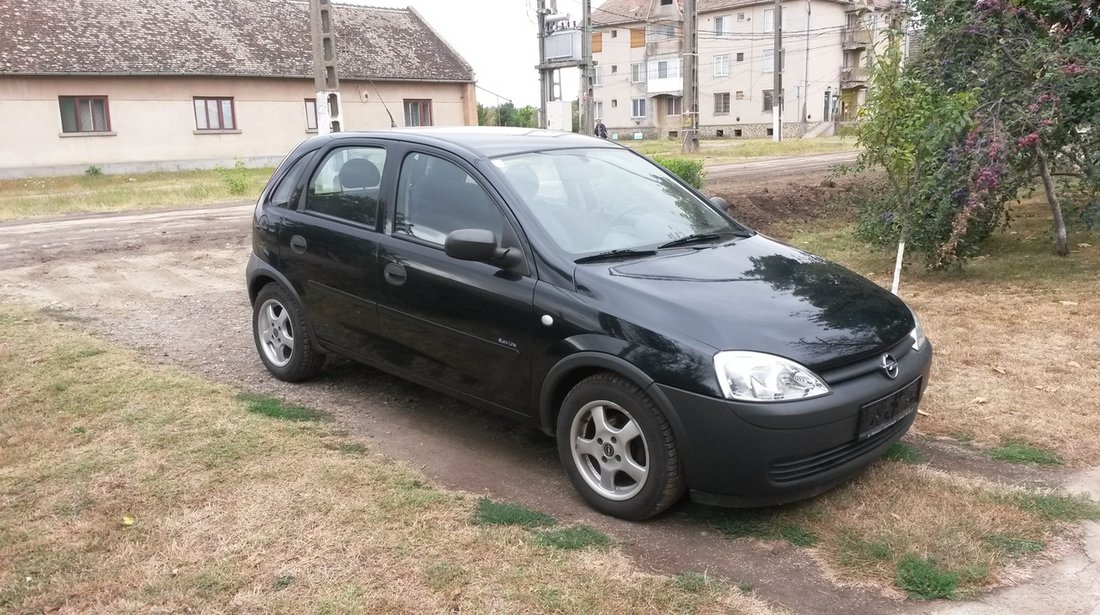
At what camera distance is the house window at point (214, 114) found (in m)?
33.3

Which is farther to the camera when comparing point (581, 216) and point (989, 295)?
point (989, 295)

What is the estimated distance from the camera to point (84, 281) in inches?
383

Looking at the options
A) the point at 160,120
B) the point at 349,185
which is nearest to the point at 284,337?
the point at 349,185

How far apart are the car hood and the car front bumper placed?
19cm

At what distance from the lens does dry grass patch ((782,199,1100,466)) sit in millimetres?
5082

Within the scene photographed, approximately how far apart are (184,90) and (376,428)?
1238 inches

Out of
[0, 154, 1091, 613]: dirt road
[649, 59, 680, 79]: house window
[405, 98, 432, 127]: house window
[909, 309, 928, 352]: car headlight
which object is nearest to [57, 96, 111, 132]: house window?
[405, 98, 432, 127]: house window

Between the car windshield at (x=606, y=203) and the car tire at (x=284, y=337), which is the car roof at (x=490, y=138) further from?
the car tire at (x=284, y=337)

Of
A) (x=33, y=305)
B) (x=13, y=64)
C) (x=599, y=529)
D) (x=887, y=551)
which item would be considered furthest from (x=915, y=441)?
(x=13, y=64)

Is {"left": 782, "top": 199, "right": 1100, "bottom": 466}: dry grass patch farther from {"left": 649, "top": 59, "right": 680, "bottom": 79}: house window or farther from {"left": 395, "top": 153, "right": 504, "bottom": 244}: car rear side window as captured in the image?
{"left": 649, "top": 59, "right": 680, "bottom": 79}: house window

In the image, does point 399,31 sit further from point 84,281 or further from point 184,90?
point 84,281

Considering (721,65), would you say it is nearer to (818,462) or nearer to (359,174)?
(359,174)

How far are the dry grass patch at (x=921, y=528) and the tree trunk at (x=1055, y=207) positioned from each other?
5.59 m

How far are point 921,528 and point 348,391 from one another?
3655 mm
